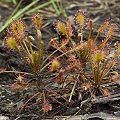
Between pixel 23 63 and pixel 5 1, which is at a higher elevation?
pixel 5 1

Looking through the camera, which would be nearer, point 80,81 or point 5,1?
point 80,81

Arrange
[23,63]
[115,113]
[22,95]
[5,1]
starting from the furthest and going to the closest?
[5,1]
[23,63]
[22,95]
[115,113]

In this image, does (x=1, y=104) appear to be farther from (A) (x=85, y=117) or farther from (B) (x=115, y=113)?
(B) (x=115, y=113)

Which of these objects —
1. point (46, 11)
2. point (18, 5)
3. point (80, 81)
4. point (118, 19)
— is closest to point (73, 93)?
point (80, 81)

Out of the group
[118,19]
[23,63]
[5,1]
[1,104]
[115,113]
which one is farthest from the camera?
[5,1]

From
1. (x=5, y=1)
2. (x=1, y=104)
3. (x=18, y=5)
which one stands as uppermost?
(x=5, y=1)

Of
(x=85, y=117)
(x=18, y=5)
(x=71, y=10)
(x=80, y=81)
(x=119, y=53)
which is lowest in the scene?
(x=85, y=117)

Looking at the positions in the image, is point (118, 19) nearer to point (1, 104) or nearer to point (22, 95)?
point (22, 95)

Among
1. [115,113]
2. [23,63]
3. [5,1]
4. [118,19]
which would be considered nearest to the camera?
[115,113]

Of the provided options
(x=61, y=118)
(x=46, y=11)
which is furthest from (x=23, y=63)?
(x=46, y=11)
